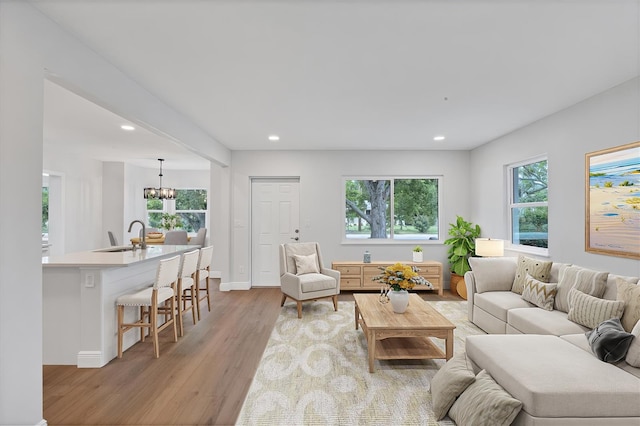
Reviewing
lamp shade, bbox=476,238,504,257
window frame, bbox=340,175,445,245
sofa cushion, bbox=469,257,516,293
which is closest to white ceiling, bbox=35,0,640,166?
lamp shade, bbox=476,238,504,257

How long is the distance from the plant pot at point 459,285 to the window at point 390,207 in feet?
3.04

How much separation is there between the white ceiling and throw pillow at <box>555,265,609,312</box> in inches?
68.4

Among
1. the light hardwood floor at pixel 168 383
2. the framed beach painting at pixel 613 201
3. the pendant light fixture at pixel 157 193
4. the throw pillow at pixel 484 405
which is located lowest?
the light hardwood floor at pixel 168 383

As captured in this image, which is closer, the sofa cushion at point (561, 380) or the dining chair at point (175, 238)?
the sofa cushion at point (561, 380)

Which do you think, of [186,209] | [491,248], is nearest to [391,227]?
[491,248]

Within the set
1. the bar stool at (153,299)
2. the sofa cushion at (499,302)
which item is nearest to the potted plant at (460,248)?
the sofa cushion at (499,302)

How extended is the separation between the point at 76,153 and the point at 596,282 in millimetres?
8439

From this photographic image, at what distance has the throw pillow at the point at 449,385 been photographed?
207cm

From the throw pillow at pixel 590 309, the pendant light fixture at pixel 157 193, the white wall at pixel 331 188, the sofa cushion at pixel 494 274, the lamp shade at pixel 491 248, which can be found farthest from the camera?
the pendant light fixture at pixel 157 193

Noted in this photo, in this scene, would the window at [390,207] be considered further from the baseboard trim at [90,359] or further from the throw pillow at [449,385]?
the baseboard trim at [90,359]

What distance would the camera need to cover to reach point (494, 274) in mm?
3836

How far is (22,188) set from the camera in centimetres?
178

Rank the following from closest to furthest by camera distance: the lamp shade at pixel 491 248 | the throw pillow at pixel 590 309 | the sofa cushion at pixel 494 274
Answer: the throw pillow at pixel 590 309 < the sofa cushion at pixel 494 274 < the lamp shade at pixel 491 248

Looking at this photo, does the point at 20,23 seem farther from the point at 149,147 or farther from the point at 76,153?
the point at 76,153
